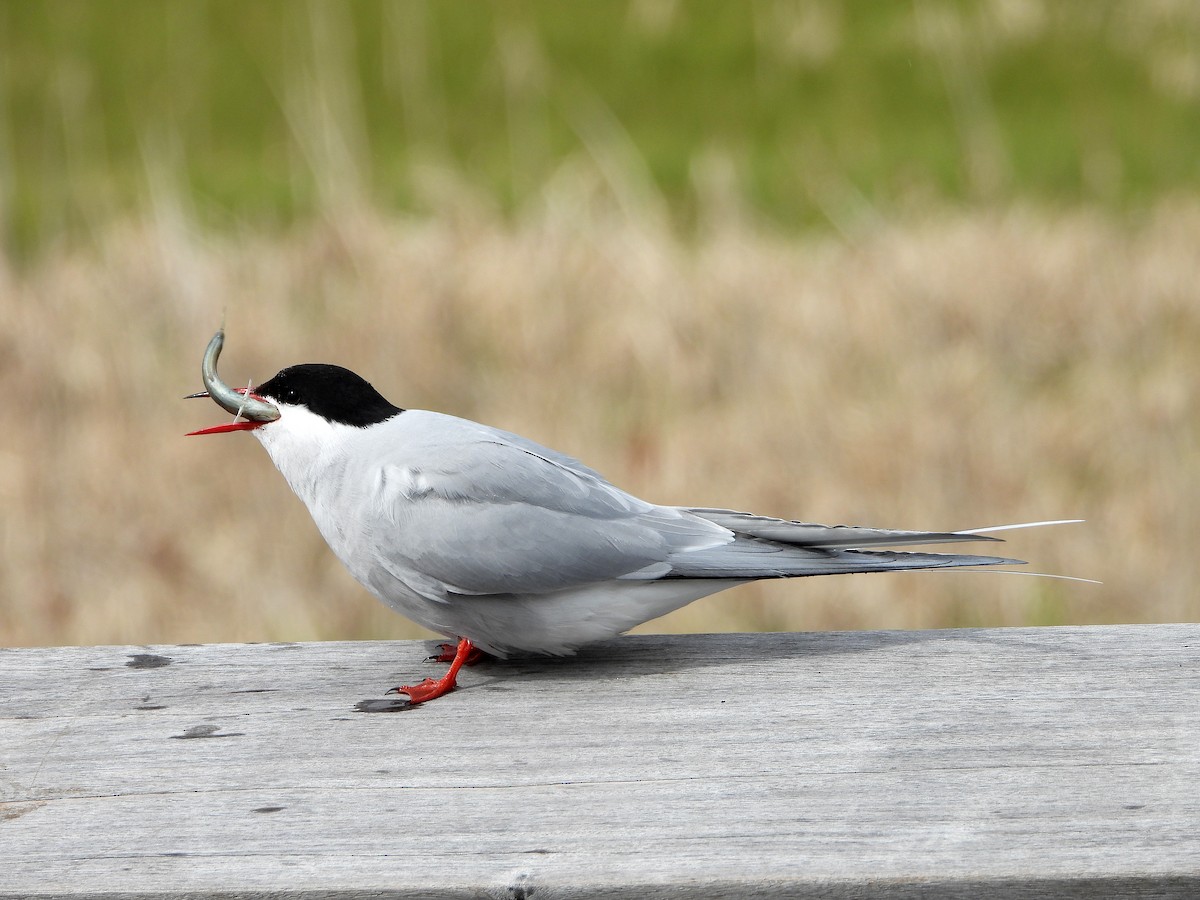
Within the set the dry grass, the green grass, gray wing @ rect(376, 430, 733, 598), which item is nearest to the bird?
gray wing @ rect(376, 430, 733, 598)

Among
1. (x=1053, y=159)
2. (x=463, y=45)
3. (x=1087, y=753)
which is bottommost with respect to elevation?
(x=1087, y=753)

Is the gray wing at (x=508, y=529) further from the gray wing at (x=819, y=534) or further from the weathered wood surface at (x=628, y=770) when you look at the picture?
the weathered wood surface at (x=628, y=770)

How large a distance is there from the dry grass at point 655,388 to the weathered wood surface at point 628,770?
2.37m

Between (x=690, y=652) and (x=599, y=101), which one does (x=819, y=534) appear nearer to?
(x=690, y=652)

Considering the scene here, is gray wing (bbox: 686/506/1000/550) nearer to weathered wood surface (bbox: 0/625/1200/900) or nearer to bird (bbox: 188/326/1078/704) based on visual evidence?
bird (bbox: 188/326/1078/704)

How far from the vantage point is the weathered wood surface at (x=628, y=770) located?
1.28m

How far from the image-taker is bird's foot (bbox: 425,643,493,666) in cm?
200

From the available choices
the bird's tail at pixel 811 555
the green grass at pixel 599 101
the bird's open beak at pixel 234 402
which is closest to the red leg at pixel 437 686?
the bird's tail at pixel 811 555

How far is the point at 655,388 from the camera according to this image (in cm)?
519

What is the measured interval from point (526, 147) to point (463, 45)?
8.54 feet

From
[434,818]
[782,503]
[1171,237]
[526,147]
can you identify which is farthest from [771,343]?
[434,818]

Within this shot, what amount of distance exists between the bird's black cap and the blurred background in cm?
237

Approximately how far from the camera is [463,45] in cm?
1020

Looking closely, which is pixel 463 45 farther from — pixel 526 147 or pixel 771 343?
pixel 771 343
